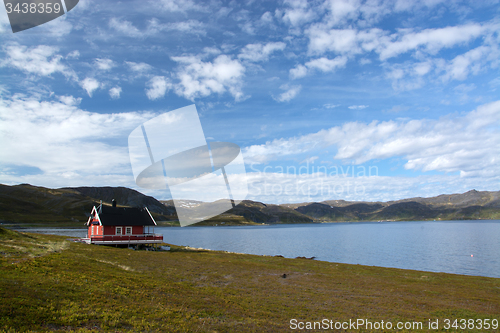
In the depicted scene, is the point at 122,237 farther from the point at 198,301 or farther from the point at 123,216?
the point at 198,301

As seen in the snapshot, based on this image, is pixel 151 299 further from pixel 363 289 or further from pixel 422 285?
pixel 422 285

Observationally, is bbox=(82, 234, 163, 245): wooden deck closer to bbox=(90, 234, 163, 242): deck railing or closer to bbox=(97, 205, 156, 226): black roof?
bbox=(90, 234, 163, 242): deck railing

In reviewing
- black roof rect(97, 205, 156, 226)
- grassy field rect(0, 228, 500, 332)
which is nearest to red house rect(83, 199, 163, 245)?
black roof rect(97, 205, 156, 226)

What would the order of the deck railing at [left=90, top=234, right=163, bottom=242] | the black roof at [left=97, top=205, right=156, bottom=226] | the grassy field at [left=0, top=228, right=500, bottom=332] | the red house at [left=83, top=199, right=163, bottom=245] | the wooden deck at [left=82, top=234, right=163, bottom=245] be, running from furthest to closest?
the black roof at [left=97, top=205, right=156, bottom=226], the red house at [left=83, top=199, right=163, bottom=245], the deck railing at [left=90, top=234, right=163, bottom=242], the wooden deck at [left=82, top=234, right=163, bottom=245], the grassy field at [left=0, top=228, right=500, bottom=332]

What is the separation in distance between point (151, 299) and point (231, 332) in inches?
229

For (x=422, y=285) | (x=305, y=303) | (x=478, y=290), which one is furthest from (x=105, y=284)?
(x=478, y=290)

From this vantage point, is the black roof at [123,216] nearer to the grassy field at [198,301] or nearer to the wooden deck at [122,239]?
the wooden deck at [122,239]

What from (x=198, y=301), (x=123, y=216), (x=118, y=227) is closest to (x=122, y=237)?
(x=118, y=227)

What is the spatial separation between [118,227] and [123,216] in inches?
108

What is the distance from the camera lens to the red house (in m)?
49.9

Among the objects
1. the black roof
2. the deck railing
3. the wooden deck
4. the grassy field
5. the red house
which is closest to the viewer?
the grassy field

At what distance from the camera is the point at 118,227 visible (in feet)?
170

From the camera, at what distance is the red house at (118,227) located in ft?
164

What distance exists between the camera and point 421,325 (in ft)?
54.9
